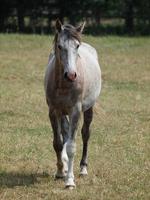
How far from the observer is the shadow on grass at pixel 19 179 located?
7.05 meters

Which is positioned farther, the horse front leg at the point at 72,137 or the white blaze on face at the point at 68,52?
the horse front leg at the point at 72,137

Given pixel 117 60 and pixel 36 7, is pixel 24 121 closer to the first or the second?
pixel 117 60

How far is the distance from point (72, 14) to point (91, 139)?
24966 millimetres

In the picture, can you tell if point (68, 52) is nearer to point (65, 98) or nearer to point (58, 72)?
point (58, 72)

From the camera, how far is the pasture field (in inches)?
270

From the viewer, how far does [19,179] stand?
7277 mm

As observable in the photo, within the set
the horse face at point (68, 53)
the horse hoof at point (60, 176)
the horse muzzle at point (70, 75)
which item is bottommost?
the horse hoof at point (60, 176)

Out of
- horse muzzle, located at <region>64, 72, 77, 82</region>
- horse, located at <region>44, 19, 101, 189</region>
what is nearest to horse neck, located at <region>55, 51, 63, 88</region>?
horse, located at <region>44, 19, 101, 189</region>

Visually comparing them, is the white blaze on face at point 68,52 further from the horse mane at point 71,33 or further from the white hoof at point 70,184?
the white hoof at point 70,184

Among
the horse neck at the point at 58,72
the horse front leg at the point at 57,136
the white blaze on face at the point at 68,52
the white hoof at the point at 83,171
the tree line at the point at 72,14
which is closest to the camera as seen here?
the white blaze on face at the point at 68,52

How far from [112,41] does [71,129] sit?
65.6 feet

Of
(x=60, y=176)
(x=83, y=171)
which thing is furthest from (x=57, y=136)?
(x=83, y=171)

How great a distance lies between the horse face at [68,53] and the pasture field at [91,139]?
1428 millimetres

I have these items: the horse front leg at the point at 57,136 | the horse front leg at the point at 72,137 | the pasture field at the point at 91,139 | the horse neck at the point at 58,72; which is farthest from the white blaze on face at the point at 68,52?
the pasture field at the point at 91,139
